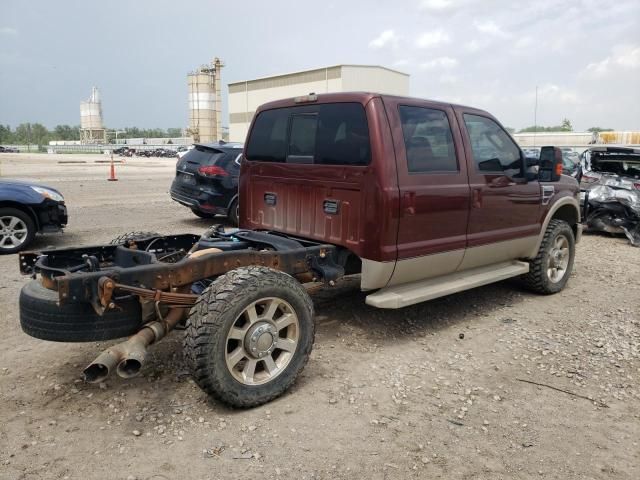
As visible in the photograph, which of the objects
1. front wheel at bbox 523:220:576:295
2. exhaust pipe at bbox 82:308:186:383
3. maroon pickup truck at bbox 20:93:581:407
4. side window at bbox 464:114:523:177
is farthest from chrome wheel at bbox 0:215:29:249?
front wheel at bbox 523:220:576:295

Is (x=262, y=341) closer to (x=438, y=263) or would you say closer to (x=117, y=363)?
(x=117, y=363)

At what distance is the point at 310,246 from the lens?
4.51 m

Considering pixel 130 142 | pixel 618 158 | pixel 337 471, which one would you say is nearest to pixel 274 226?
pixel 337 471

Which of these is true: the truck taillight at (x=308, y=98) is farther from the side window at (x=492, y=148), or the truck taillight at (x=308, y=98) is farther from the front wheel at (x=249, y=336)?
the front wheel at (x=249, y=336)

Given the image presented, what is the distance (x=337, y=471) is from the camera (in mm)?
2877

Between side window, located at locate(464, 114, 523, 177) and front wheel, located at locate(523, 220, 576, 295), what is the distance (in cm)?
99

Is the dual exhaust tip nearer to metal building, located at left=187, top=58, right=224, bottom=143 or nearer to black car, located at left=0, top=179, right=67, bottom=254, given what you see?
black car, located at left=0, top=179, right=67, bottom=254

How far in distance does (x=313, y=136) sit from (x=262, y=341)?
1.98 meters

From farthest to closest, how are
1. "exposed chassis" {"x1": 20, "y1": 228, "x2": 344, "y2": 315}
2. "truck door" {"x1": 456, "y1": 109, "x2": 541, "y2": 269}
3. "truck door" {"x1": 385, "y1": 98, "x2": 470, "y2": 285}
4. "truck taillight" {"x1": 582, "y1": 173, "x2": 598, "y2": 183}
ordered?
1. "truck taillight" {"x1": 582, "y1": 173, "x2": 598, "y2": 183}
2. "truck door" {"x1": 456, "y1": 109, "x2": 541, "y2": 269}
3. "truck door" {"x1": 385, "y1": 98, "x2": 470, "y2": 285}
4. "exposed chassis" {"x1": 20, "y1": 228, "x2": 344, "y2": 315}

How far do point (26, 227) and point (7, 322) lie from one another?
133 inches

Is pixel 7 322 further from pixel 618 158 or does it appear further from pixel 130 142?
pixel 130 142

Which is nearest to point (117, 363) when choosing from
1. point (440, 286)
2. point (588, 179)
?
point (440, 286)

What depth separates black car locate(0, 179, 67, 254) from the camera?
7.71 m

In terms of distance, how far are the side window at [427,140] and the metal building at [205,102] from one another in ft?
276
